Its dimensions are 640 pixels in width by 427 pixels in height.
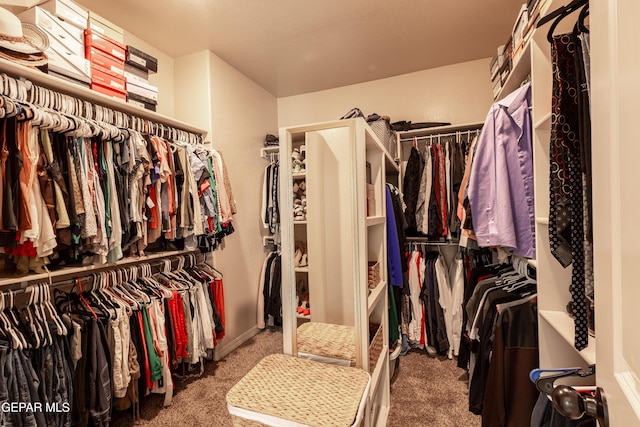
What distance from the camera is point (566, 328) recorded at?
970 millimetres

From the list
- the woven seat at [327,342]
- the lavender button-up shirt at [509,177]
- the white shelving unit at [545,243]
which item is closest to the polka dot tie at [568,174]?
the white shelving unit at [545,243]

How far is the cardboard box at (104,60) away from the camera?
67.6 inches

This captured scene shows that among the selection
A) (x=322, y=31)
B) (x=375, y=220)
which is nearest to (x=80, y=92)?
(x=322, y=31)

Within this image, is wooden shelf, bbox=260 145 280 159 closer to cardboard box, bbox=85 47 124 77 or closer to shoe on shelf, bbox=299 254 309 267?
cardboard box, bbox=85 47 124 77

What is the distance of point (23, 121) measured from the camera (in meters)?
1.33

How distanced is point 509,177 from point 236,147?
7.41 ft

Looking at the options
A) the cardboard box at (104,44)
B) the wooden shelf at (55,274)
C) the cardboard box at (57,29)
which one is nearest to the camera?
the wooden shelf at (55,274)

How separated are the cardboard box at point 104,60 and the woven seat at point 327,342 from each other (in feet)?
6.31

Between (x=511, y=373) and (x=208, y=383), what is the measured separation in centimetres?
192

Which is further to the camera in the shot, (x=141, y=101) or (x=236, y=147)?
(x=236, y=147)

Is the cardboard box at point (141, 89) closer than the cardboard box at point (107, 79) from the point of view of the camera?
No

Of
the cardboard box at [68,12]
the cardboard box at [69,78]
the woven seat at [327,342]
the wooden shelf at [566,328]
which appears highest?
the cardboard box at [68,12]

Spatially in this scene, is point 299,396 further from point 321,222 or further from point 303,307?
point 321,222

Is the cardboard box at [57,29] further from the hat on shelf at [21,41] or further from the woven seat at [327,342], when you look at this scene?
the woven seat at [327,342]
